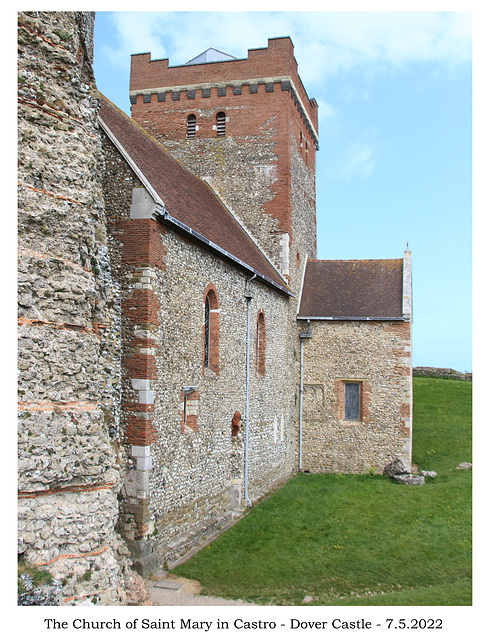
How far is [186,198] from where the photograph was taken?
13.3m

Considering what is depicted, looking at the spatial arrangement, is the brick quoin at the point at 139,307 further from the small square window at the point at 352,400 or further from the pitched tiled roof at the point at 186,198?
the small square window at the point at 352,400

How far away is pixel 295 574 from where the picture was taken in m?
8.91

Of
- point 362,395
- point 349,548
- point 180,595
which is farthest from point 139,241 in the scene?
point 362,395

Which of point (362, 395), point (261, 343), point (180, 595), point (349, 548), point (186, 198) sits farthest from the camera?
point (362, 395)

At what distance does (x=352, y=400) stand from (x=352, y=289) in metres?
4.03

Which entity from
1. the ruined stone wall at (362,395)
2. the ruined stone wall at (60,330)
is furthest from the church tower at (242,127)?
the ruined stone wall at (60,330)

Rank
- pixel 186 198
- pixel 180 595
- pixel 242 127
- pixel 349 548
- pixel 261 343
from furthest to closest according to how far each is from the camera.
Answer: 1. pixel 242 127
2. pixel 261 343
3. pixel 186 198
4. pixel 349 548
5. pixel 180 595

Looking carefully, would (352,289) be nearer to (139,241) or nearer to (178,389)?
(178,389)

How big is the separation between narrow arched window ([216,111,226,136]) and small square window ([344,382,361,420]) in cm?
944

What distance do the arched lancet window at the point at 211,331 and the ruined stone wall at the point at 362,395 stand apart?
23.8ft

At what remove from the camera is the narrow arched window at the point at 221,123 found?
60.8 ft

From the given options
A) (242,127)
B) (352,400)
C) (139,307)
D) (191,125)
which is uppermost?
(191,125)

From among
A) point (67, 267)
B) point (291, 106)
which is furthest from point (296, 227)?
point (67, 267)

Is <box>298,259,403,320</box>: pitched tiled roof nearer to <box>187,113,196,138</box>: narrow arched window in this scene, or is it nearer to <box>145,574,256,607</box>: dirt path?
<box>187,113,196,138</box>: narrow arched window
